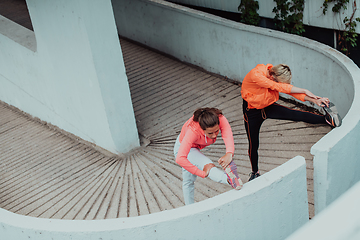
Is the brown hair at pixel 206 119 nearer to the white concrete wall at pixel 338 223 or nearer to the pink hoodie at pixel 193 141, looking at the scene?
the pink hoodie at pixel 193 141

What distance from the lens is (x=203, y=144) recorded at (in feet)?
12.0

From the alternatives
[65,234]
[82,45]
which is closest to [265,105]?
[65,234]

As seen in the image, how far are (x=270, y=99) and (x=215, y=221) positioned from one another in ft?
5.62

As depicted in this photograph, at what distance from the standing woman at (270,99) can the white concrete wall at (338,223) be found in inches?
119

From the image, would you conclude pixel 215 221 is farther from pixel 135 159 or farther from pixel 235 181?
pixel 135 159

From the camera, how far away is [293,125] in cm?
598

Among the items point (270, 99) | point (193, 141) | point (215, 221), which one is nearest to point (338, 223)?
point (215, 221)

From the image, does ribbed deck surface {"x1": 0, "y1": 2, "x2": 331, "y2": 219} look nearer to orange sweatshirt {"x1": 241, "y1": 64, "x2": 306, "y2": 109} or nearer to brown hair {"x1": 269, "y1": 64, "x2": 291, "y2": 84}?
orange sweatshirt {"x1": 241, "y1": 64, "x2": 306, "y2": 109}

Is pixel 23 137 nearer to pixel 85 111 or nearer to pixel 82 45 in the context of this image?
pixel 85 111

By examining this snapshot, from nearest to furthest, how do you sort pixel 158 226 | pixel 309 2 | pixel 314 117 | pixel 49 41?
1. pixel 158 226
2. pixel 314 117
3. pixel 49 41
4. pixel 309 2

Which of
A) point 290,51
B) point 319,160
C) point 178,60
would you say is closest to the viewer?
point 319,160

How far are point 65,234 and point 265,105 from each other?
249 cm

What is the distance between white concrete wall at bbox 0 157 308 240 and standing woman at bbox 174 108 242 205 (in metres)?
0.23

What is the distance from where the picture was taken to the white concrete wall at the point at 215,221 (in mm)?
2914
